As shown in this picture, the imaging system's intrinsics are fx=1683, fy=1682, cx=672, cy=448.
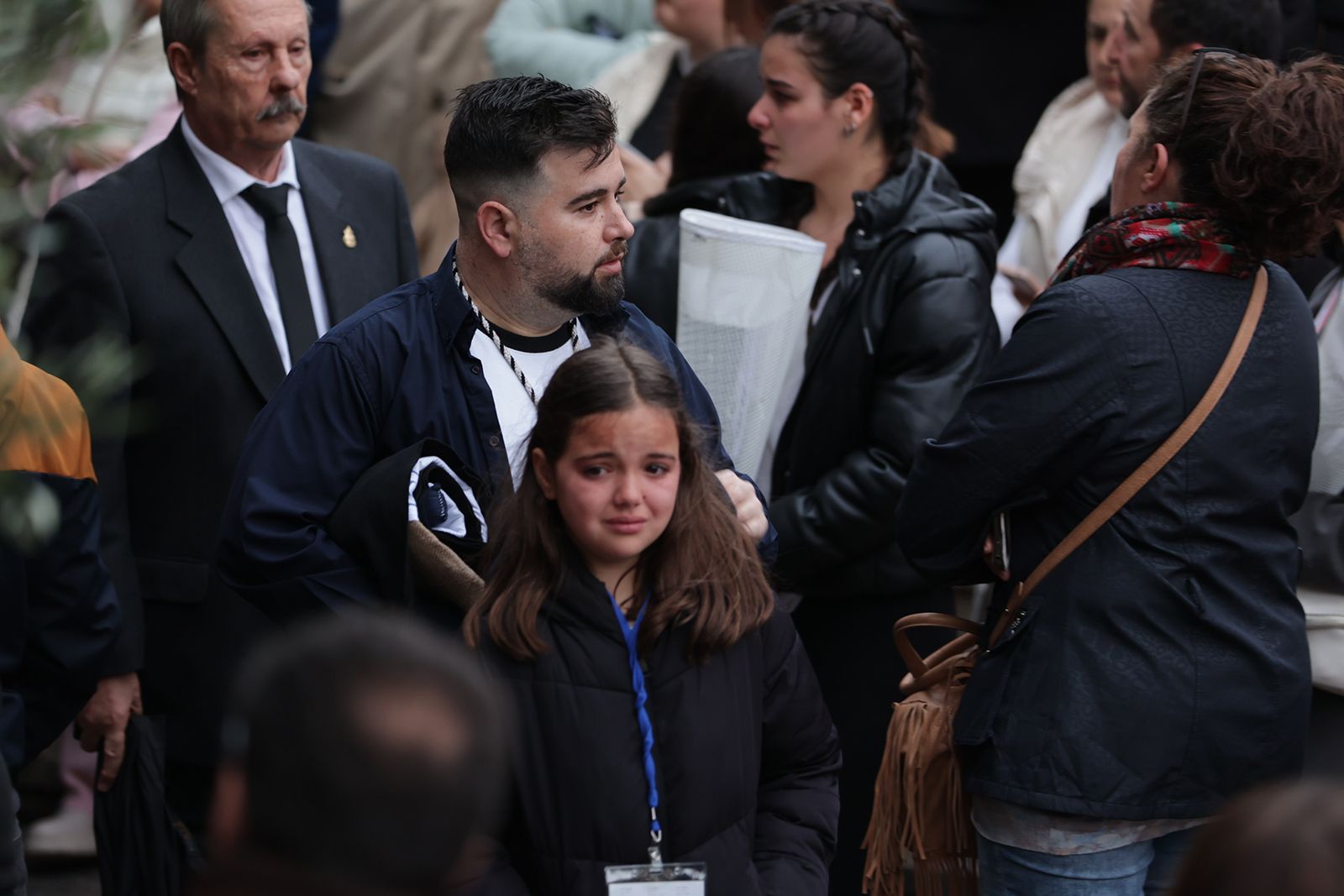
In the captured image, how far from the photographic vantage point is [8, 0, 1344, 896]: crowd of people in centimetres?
260

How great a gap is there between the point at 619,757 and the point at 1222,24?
258cm

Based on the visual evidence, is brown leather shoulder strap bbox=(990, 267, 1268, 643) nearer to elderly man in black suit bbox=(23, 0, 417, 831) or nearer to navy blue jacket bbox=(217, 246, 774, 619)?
navy blue jacket bbox=(217, 246, 774, 619)

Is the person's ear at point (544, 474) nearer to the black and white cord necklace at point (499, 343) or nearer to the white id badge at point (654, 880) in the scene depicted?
the black and white cord necklace at point (499, 343)

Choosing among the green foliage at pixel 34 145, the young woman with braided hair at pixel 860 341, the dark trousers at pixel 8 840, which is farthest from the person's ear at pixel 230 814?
the young woman with braided hair at pixel 860 341

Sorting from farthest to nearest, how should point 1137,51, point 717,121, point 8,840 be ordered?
point 717,121 → point 1137,51 → point 8,840

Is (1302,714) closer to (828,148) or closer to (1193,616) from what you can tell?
(1193,616)

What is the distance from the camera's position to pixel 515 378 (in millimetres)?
2914

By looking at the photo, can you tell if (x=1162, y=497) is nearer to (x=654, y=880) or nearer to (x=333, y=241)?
(x=654, y=880)

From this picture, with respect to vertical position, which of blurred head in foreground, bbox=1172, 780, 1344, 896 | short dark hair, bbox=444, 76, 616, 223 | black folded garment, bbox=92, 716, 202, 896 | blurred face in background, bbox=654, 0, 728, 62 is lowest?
black folded garment, bbox=92, 716, 202, 896

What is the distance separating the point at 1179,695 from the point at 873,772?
52.5 inches

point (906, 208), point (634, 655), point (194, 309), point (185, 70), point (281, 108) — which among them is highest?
point (185, 70)

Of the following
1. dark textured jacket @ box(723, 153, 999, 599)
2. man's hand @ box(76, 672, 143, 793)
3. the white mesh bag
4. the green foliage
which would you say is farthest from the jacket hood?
the green foliage

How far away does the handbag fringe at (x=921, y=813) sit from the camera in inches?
120

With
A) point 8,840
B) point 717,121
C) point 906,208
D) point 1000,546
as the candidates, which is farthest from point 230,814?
point 717,121
